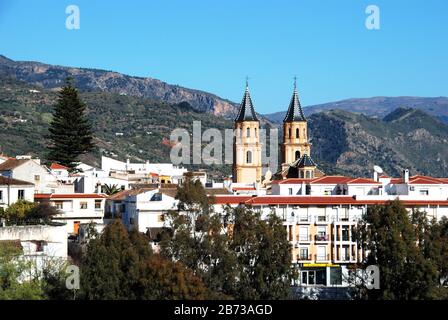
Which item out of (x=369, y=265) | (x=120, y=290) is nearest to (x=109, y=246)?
(x=120, y=290)

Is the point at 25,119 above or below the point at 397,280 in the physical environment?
above

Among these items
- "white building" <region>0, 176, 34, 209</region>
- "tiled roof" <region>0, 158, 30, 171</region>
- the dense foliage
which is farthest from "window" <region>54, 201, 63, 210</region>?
the dense foliage

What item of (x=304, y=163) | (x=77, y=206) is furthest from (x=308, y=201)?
(x=304, y=163)

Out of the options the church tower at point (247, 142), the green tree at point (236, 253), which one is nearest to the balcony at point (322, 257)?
the green tree at point (236, 253)

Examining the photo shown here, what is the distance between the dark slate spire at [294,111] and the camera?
448ft

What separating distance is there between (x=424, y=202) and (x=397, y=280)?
24956mm

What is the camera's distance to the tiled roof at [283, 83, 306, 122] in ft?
448

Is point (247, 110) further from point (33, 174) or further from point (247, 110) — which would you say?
point (33, 174)

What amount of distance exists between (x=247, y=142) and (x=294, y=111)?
569 cm

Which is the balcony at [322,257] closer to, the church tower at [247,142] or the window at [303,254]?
the window at [303,254]

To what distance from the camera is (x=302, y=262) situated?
7275cm

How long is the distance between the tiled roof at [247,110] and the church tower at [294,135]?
11.6 feet

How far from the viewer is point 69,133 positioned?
102875 millimetres
